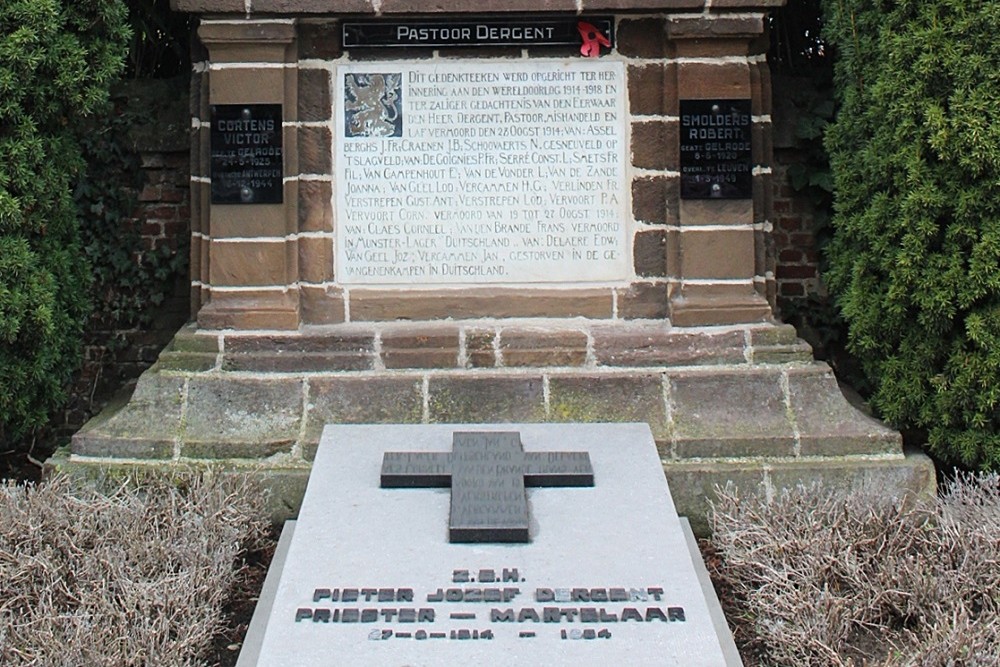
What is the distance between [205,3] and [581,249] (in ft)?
6.24

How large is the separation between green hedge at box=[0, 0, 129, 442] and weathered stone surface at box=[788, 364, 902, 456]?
3.13m

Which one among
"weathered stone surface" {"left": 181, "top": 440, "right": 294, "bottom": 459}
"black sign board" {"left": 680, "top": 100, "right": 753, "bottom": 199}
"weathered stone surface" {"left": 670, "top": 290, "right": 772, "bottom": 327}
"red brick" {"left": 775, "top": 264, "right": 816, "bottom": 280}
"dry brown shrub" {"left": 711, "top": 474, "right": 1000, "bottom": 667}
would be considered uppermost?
"black sign board" {"left": 680, "top": 100, "right": 753, "bottom": 199}

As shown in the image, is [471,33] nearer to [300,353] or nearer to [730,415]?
[300,353]

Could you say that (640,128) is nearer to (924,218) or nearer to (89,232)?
(924,218)

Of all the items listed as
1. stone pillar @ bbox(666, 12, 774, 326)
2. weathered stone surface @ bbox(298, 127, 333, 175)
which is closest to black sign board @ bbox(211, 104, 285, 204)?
weathered stone surface @ bbox(298, 127, 333, 175)

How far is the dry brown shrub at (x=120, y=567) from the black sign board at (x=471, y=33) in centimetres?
200

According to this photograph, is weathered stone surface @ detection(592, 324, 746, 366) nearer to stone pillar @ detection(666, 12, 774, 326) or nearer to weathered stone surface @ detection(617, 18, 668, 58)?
stone pillar @ detection(666, 12, 774, 326)

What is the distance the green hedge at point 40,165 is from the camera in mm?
4680

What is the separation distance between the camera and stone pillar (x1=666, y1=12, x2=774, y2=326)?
5.06m

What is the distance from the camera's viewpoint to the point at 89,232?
601 centimetres

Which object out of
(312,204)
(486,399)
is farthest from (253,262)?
(486,399)

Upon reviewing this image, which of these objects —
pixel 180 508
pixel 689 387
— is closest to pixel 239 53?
pixel 180 508

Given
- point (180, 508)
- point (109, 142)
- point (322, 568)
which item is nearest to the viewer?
point (322, 568)

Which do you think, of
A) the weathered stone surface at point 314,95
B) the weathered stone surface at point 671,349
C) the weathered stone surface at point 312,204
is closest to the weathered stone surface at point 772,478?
the weathered stone surface at point 671,349
